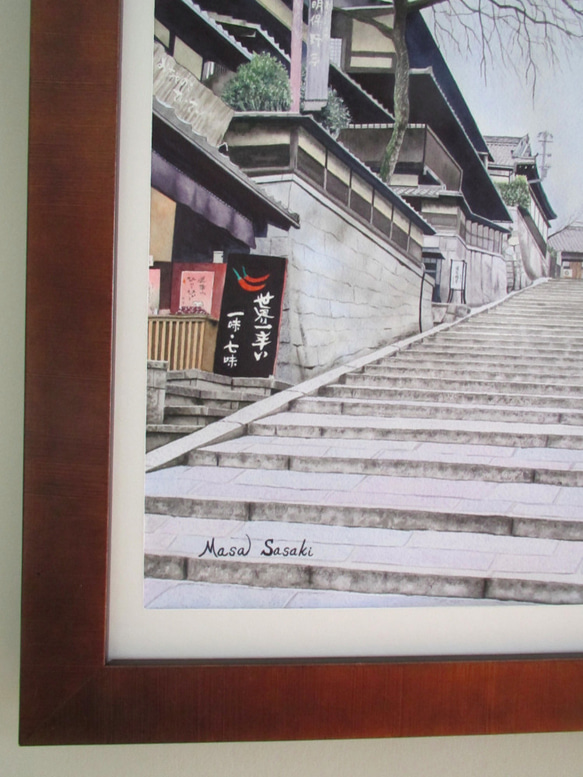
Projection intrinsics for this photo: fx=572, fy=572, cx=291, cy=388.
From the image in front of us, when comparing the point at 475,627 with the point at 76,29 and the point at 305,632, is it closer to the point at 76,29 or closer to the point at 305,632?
the point at 305,632

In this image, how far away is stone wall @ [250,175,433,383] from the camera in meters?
1.34

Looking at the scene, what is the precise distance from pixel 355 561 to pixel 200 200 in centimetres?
87

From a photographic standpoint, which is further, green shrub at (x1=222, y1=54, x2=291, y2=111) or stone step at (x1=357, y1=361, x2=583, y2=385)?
stone step at (x1=357, y1=361, x2=583, y2=385)

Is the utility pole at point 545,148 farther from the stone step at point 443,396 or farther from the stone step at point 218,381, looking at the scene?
the stone step at point 218,381

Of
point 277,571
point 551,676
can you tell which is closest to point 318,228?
point 277,571

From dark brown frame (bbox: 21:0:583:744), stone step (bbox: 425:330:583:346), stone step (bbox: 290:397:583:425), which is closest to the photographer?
dark brown frame (bbox: 21:0:583:744)

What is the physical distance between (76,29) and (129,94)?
5.8 inches

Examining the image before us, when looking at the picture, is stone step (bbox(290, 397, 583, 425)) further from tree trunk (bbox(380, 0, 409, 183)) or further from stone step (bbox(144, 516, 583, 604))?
tree trunk (bbox(380, 0, 409, 183))

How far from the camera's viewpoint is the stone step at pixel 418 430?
1291 mm

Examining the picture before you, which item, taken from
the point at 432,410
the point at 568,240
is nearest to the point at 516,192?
the point at 568,240

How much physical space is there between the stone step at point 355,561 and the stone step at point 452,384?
1.19 feet

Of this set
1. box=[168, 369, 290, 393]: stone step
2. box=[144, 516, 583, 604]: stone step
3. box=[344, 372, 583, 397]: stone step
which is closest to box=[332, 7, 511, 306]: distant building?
box=[344, 372, 583, 397]: stone step

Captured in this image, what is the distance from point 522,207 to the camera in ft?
4.69
